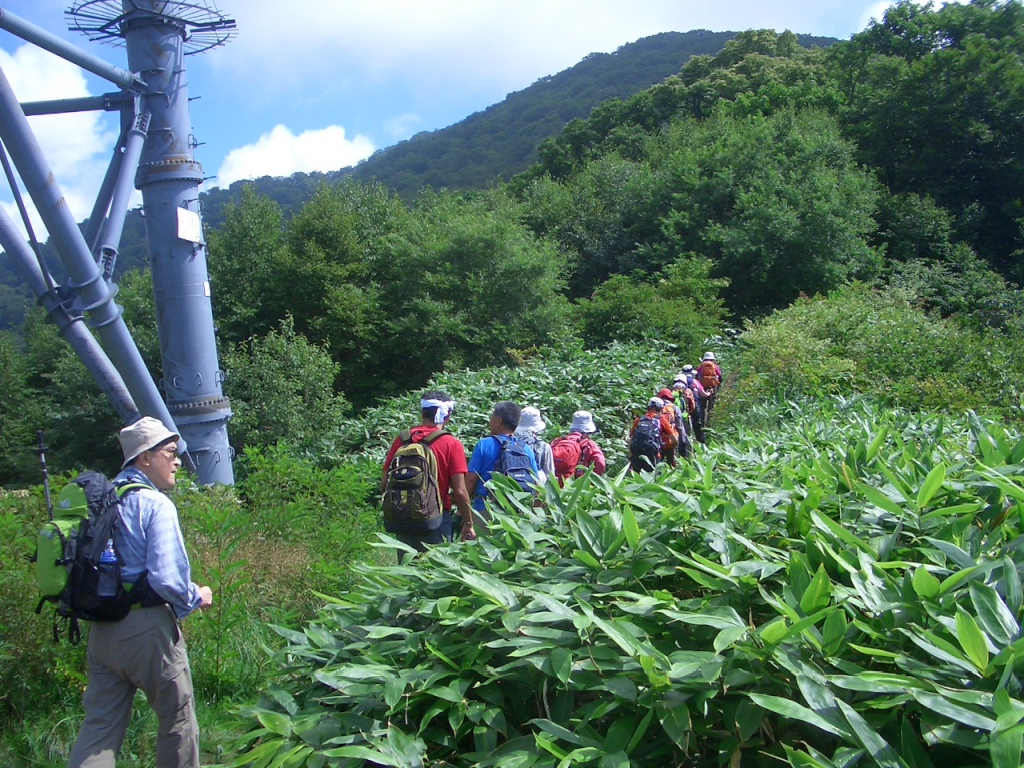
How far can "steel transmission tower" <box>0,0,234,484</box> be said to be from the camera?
6.65 m

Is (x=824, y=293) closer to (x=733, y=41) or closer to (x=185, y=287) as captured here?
(x=185, y=287)

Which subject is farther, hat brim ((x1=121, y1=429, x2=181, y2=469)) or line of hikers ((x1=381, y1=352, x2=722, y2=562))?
line of hikers ((x1=381, y1=352, x2=722, y2=562))

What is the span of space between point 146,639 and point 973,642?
2.98 m

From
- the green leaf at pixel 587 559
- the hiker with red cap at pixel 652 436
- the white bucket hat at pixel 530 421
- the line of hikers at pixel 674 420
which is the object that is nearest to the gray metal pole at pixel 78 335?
the white bucket hat at pixel 530 421

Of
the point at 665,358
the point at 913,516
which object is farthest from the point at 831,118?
the point at 913,516

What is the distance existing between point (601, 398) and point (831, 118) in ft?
91.2

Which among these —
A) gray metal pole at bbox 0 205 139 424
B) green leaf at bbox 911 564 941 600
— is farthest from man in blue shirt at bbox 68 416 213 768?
gray metal pole at bbox 0 205 139 424

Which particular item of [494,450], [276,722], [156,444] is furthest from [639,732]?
[494,450]

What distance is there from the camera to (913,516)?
7.48ft

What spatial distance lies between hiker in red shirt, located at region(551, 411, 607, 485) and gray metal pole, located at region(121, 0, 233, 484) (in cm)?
379

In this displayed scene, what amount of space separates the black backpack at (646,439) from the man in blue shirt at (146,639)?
18.8 feet

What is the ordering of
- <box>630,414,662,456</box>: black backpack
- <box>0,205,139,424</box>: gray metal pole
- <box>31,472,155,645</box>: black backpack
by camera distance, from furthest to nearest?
<box>630,414,662,456</box>: black backpack < <box>0,205,139,424</box>: gray metal pole < <box>31,472,155,645</box>: black backpack

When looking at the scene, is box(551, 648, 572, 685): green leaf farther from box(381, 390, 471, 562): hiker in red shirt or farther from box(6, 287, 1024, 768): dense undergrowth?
Answer: box(381, 390, 471, 562): hiker in red shirt

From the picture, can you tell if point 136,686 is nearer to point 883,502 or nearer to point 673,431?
point 883,502
